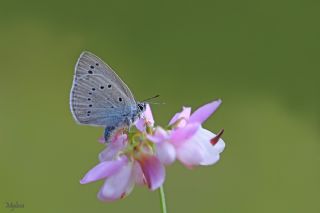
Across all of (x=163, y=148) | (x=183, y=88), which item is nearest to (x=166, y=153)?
(x=163, y=148)

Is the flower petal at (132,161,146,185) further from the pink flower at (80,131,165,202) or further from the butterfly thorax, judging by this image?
the butterfly thorax

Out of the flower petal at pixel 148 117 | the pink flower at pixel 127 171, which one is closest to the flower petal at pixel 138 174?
the pink flower at pixel 127 171

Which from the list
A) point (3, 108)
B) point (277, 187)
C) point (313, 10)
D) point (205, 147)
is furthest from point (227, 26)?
point (205, 147)

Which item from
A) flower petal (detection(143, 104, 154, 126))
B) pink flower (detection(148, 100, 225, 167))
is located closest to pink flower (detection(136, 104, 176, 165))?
pink flower (detection(148, 100, 225, 167))

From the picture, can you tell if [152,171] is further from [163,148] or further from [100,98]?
[100,98]

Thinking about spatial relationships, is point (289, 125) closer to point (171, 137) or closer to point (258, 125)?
point (258, 125)

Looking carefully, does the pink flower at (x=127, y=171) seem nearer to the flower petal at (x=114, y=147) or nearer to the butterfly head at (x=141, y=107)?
the flower petal at (x=114, y=147)
